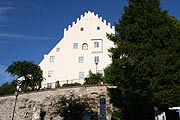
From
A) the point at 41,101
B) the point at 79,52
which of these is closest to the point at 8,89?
the point at 41,101

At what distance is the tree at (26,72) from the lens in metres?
43.8

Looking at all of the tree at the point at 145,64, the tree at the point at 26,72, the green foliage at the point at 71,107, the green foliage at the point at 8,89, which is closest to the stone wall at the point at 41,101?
the green foliage at the point at 71,107

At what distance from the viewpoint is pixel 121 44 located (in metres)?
25.9

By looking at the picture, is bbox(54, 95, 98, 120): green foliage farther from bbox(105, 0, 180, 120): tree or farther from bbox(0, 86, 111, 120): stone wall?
bbox(105, 0, 180, 120): tree

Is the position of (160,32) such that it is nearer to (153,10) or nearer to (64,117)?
(153,10)

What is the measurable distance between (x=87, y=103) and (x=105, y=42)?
24345 millimetres

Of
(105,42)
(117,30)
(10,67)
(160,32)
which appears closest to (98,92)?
(117,30)

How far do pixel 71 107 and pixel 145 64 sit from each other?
39.5 feet

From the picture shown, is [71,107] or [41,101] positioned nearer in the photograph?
[71,107]

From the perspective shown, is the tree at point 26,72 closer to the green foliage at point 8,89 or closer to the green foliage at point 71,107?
the green foliage at point 8,89

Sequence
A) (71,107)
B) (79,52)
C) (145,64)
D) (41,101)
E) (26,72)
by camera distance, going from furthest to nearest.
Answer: (79,52)
(26,72)
(41,101)
(71,107)
(145,64)

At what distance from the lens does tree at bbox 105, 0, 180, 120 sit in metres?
23.0

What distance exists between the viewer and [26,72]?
144 feet

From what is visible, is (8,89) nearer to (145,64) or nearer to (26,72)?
(26,72)
